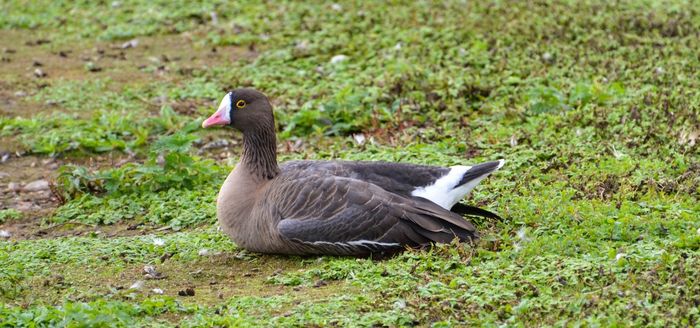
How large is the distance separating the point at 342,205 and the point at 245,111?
1.41 metres

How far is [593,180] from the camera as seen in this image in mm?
8969

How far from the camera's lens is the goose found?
7.77 meters

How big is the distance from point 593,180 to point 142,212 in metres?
4.10

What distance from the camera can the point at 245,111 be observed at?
28.7 feet

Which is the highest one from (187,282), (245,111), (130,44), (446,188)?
(245,111)

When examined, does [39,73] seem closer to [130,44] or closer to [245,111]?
[130,44]

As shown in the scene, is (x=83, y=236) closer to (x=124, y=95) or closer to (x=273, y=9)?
(x=124, y=95)

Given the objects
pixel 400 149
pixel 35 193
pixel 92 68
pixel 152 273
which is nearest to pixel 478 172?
pixel 400 149

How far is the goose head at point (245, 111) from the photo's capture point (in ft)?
28.7

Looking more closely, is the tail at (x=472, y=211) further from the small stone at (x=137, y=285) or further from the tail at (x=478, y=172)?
the small stone at (x=137, y=285)

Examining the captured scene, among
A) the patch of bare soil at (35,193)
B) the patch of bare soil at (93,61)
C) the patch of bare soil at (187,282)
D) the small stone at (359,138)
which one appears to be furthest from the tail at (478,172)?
the patch of bare soil at (93,61)

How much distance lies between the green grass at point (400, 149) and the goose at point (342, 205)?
0.19m

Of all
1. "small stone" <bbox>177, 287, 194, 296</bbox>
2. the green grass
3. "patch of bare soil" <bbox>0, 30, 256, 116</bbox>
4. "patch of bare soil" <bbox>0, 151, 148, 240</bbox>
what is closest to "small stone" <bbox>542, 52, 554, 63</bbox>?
the green grass

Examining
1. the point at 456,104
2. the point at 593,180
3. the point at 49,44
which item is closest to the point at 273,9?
the point at 49,44
